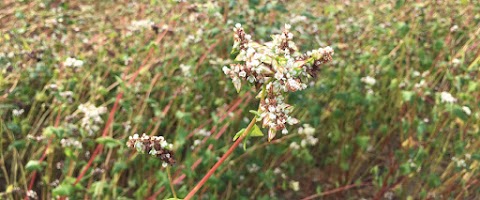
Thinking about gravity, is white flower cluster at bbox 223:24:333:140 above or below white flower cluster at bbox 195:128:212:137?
above

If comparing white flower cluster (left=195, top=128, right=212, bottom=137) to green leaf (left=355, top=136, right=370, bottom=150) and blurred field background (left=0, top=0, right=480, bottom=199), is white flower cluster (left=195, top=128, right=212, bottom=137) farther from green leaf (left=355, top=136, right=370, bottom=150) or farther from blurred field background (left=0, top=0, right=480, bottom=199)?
green leaf (left=355, top=136, right=370, bottom=150)

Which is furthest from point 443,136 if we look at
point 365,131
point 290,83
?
point 290,83

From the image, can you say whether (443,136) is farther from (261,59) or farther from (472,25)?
(261,59)

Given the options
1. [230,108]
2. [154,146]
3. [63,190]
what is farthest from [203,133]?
[154,146]

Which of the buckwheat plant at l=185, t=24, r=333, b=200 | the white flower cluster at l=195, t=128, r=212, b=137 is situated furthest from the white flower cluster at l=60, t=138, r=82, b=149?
the buckwheat plant at l=185, t=24, r=333, b=200

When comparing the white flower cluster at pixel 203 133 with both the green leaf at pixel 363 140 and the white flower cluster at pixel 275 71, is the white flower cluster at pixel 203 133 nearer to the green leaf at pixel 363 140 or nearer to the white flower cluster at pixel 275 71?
the green leaf at pixel 363 140

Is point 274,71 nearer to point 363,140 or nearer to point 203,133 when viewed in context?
point 203,133
